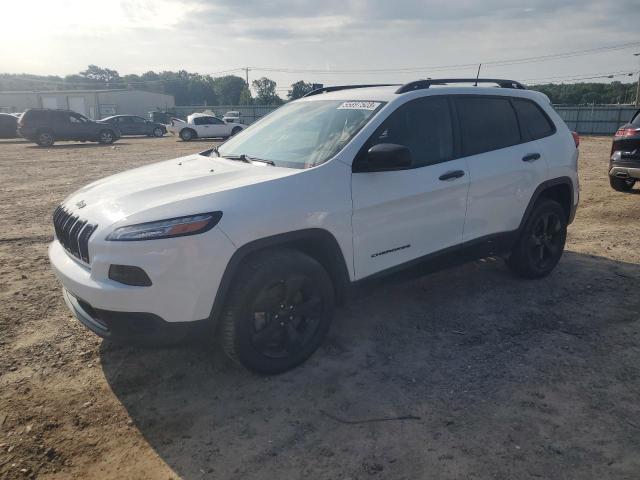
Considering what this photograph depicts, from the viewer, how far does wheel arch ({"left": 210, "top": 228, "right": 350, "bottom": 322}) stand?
284cm

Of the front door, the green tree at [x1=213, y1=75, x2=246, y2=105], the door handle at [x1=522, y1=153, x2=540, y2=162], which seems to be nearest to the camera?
the front door

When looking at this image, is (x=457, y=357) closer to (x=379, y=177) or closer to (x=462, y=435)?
(x=462, y=435)

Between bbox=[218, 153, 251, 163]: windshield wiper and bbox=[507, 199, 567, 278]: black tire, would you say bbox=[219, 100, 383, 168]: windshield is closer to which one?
bbox=[218, 153, 251, 163]: windshield wiper

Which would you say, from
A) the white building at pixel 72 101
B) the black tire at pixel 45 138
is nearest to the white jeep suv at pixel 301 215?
the black tire at pixel 45 138

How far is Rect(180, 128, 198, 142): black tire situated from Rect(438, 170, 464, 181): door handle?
2680cm

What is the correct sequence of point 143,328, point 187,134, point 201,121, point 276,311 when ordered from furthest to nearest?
1. point 201,121
2. point 187,134
3. point 276,311
4. point 143,328

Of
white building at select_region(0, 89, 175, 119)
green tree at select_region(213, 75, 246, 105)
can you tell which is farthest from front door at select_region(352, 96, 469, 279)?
green tree at select_region(213, 75, 246, 105)

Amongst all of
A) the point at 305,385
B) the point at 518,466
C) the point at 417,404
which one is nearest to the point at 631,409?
the point at 518,466

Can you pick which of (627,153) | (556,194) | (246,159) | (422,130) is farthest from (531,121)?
(627,153)

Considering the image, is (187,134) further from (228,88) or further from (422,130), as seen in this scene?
(228,88)

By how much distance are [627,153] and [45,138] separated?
885 inches

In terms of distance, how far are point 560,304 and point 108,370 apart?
12.3 ft

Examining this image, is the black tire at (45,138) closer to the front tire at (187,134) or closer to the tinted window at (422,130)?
the front tire at (187,134)

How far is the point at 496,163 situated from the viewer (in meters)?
4.24
